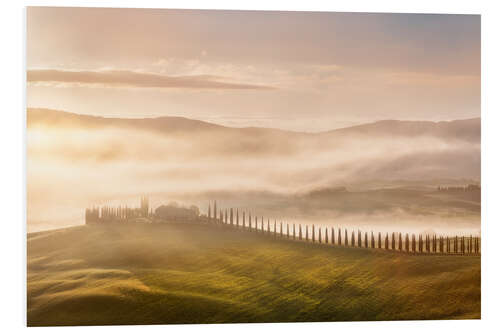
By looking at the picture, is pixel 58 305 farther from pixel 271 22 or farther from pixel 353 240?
pixel 271 22

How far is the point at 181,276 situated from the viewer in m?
5.19

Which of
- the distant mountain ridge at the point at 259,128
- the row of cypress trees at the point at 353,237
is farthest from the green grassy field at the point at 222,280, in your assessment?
the distant mountain ridge at the point at 259,128

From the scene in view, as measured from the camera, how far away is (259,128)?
17.5 ft

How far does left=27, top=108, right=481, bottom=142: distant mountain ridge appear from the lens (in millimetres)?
5164

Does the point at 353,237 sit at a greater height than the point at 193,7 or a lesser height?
lesser

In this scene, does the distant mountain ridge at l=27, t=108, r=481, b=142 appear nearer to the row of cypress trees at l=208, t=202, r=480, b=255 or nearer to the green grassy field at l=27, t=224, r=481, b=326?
the row of cypress trees at l=208, t=202, r=480, b=255

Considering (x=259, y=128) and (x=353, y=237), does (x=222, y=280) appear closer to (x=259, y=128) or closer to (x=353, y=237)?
(x=353, y=237)

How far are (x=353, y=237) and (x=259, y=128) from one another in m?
1.19

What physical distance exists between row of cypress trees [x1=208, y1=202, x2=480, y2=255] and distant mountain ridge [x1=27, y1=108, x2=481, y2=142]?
696 mm

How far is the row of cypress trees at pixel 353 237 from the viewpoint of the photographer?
5281mm

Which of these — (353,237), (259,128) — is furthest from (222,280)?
(259,128)

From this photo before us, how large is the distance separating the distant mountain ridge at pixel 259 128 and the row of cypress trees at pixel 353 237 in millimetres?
696

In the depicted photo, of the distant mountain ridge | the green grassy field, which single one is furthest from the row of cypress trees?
the distant mountain ridge

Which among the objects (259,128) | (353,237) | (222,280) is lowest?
(222,280)
